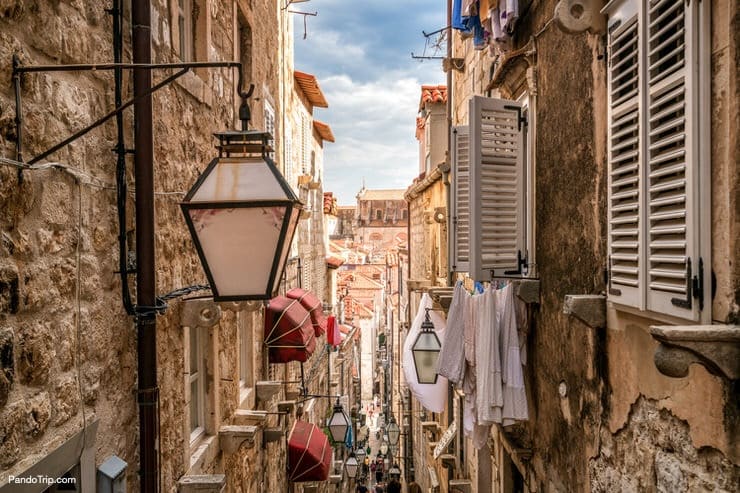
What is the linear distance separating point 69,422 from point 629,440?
3064mm

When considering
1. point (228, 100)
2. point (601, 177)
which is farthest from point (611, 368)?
point (228, 100)

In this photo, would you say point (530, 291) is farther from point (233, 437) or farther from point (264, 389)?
point (264, 389)

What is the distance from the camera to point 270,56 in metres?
10.1

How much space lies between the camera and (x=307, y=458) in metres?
10.2

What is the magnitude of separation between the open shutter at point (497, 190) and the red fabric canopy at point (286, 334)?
175 inches

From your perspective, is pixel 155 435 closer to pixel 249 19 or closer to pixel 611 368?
pixel 611 368

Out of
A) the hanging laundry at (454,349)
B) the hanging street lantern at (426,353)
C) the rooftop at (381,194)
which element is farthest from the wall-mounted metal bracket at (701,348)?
the rooftop at (381,194)

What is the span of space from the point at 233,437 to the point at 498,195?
363cm

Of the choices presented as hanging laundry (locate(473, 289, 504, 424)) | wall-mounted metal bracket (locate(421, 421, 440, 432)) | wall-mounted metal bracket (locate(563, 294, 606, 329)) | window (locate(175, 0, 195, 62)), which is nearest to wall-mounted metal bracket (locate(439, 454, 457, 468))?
wall-mounted metal bracket (locate(421, 421, 440, 432))

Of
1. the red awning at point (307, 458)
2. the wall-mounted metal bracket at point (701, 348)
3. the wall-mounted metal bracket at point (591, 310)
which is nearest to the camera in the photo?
the wall-mounted metal bracket at point (701, 348)

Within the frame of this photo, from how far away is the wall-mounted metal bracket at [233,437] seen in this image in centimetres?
582

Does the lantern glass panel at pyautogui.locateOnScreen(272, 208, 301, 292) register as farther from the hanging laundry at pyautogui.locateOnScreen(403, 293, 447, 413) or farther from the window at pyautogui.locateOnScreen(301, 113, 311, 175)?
the window at pyautogui.locateOnScreen(301, 113, 311, 175)

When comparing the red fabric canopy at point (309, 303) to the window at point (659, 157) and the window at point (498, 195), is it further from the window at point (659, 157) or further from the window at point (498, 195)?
the window at point (659, 157)

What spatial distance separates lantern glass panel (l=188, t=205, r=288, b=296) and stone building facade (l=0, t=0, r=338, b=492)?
0.66m
